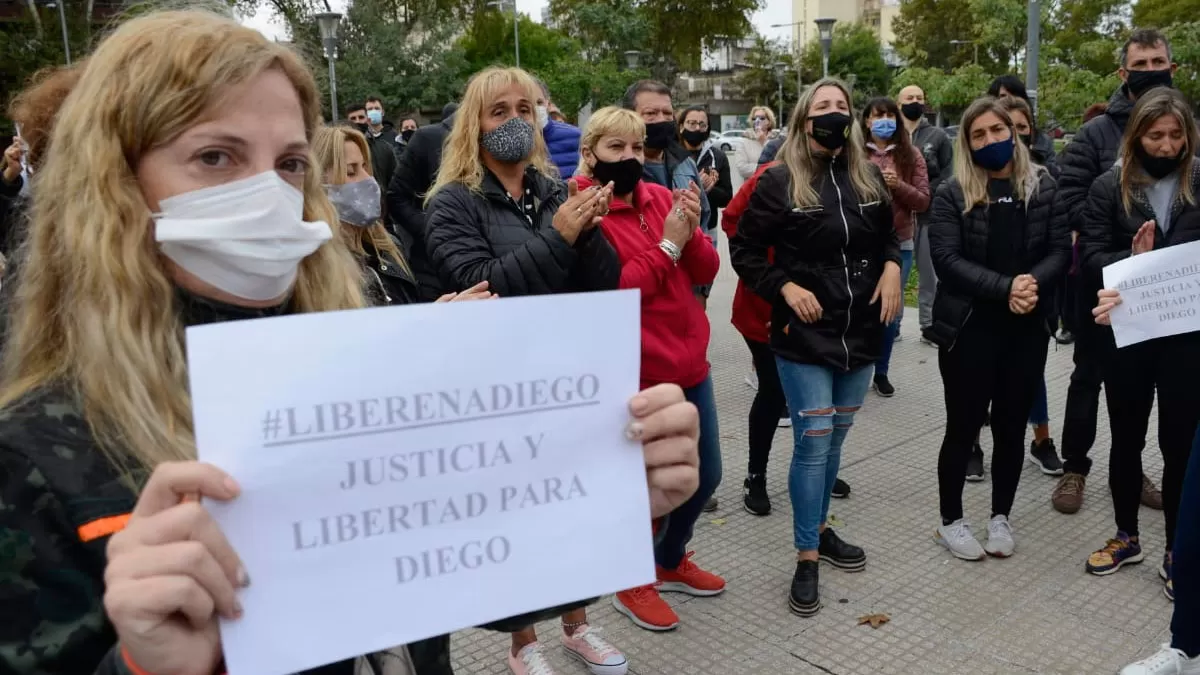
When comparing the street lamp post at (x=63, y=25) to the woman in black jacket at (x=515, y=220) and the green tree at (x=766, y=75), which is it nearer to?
the woman in black jacket at (x=515, y=220)

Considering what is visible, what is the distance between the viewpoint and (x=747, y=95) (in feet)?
203

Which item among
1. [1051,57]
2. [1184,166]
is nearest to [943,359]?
[1184,166]

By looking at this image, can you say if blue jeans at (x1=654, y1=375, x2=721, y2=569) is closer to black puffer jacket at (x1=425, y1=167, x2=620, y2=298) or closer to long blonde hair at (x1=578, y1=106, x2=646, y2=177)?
black puffer jacket at (x1=425, y1=167, x2=620, y2=298)

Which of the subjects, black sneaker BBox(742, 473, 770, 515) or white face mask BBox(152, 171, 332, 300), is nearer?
white face mask BBox(152, 171, 332, 300)

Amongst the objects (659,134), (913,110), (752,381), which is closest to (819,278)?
(659,134)

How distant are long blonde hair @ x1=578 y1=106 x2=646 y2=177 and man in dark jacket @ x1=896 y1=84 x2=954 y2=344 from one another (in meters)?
3.87

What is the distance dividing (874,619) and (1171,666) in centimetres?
99

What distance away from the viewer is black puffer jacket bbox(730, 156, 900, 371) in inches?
152

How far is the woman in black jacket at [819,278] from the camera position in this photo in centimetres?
387

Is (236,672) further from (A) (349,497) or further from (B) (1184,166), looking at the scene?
(B) (1184,166)

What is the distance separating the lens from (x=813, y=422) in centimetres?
390

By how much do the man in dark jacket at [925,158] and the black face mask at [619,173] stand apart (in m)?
3.91

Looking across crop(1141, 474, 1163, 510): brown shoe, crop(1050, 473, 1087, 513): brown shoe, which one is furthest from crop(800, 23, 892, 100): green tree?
crop(1050, 473, 1087, 513): brown shoe

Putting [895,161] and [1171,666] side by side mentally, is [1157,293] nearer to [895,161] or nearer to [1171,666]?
[1171,666]
